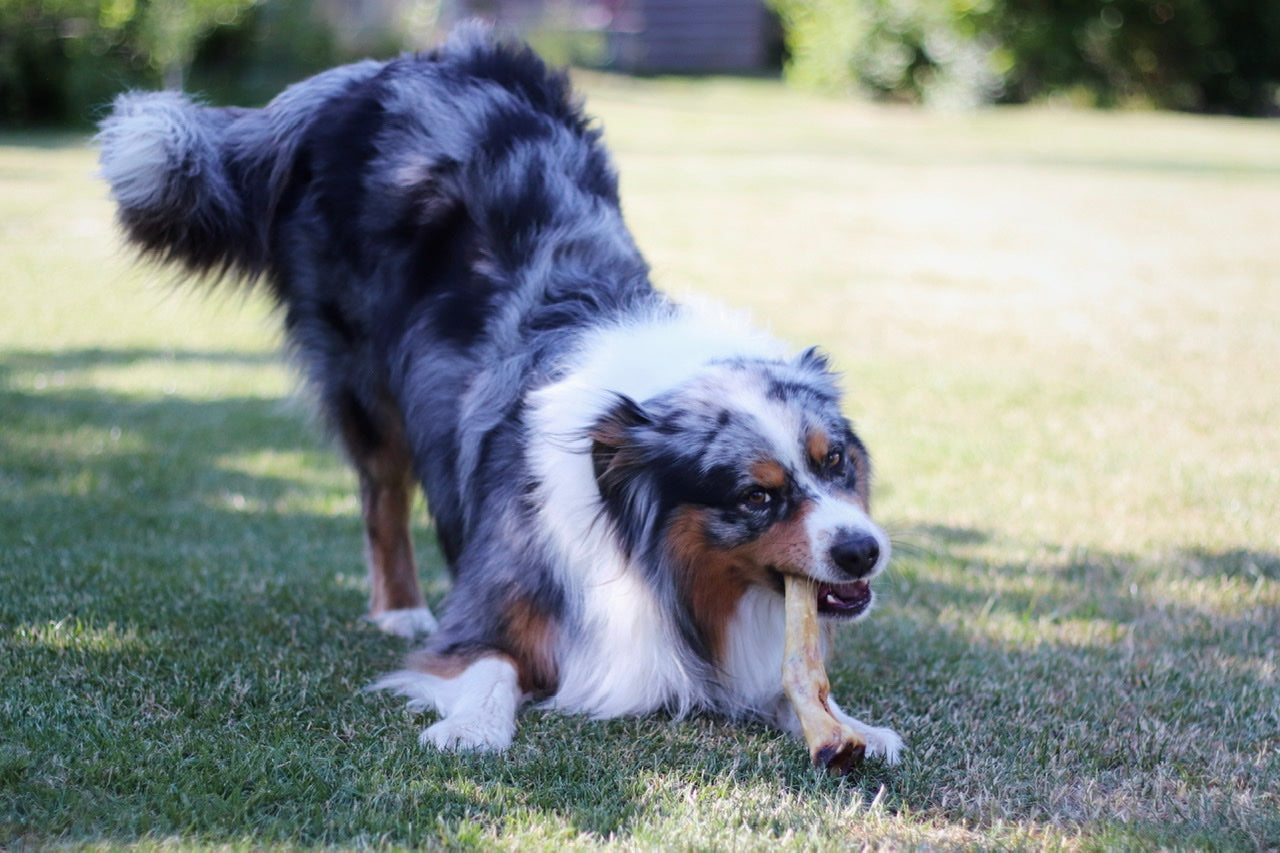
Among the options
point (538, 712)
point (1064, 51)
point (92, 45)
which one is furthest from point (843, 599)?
point (1064, 51)

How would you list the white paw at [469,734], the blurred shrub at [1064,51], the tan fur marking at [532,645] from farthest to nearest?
the blurred shrub at [1064,51] < the tan fur marking at [532,645] < the white paw at [469,734]

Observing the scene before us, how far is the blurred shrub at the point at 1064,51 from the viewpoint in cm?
2456

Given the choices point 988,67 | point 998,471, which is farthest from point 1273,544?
point 988,67

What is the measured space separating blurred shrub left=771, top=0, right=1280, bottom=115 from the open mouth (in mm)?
23118

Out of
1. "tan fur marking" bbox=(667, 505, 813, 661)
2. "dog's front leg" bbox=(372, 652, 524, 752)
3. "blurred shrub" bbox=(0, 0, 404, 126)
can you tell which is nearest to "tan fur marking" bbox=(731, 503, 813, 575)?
"tan fur marking" bbox=(667, 505, 813, 661)

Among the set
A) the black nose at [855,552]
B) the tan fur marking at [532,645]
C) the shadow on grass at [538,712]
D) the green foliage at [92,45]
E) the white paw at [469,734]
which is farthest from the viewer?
the green foliage at [92,45]

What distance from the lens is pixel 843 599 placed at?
3346 millimetres

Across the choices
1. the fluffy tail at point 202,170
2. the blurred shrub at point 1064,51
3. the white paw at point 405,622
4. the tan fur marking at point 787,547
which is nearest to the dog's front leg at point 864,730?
the tan fur marking at point 787,547

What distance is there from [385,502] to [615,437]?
1.66 m

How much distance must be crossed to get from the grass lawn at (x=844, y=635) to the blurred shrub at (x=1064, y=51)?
13.6m

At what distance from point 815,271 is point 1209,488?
20.3ft

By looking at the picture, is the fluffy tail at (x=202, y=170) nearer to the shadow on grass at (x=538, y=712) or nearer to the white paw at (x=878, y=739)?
the shadow on grass at (x=538, y=712)

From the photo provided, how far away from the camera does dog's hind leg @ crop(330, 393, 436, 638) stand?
4.66 meters

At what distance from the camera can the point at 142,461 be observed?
625 cm
